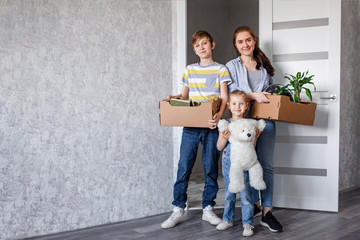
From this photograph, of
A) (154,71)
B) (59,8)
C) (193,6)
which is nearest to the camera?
(59,8)

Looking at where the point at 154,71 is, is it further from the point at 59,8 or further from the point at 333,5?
the point at 333,5

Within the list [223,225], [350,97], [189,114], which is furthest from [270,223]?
[350,97]

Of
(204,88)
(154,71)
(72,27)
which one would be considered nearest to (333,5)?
(204,88)

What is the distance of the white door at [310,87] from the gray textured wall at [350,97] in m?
1.04

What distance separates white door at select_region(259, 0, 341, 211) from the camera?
311cm

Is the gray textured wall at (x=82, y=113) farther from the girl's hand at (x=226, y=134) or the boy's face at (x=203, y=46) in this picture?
the girl's hand at (x=226, y=134)

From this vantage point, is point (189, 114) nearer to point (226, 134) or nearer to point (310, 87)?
point (226, 134)

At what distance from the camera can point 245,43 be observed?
9.02 ft

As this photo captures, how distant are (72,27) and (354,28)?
3125mm

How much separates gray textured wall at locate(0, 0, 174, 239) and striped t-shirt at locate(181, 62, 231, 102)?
0.45 meters

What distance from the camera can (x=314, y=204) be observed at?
317 cm

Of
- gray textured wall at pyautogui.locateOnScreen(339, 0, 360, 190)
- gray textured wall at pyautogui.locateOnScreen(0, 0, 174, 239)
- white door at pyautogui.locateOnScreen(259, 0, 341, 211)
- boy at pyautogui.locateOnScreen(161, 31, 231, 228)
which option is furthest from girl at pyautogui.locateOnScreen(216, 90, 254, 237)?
gray textured wall at pyautogui.locateOnScreen(339, 0, 360, 190)

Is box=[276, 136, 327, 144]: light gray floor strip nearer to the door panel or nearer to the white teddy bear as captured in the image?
the white teddy bear

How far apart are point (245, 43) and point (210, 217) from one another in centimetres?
128
